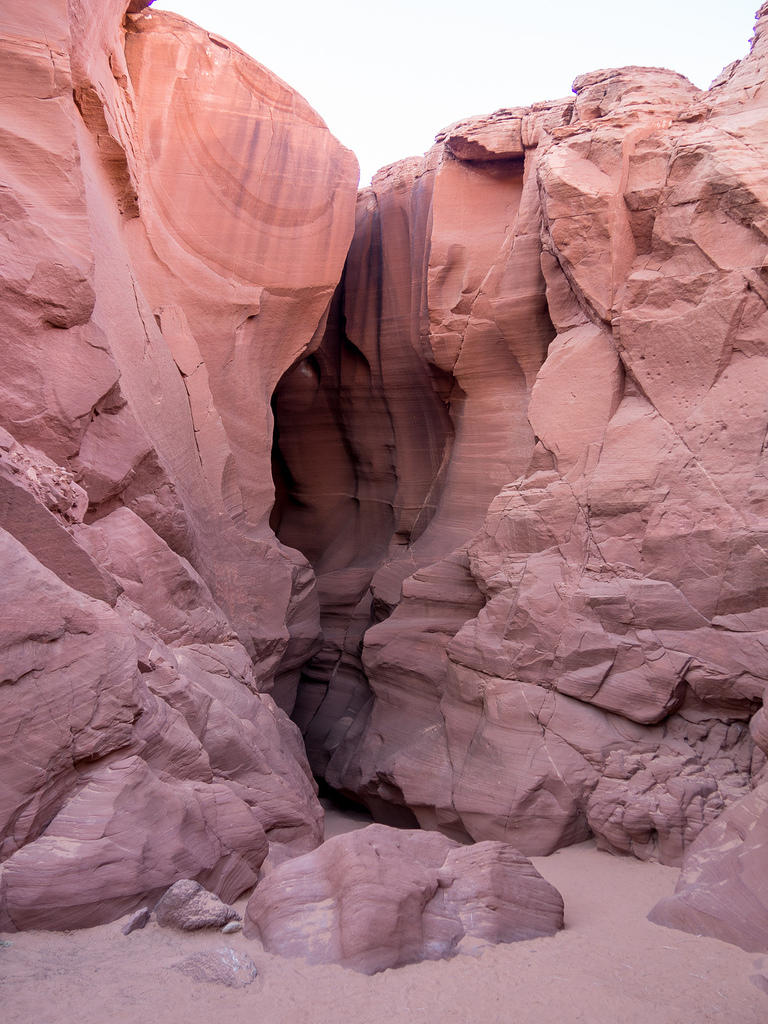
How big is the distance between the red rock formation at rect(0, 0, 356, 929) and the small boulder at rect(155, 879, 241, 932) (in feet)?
0.68

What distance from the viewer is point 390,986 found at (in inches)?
144

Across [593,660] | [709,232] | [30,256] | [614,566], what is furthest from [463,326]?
[30,256]

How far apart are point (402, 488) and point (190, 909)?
8185 mm

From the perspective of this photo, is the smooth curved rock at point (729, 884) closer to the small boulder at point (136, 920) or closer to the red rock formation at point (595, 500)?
the red rock formation at point (595, 500)

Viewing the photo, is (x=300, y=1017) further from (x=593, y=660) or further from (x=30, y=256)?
(x=30, y=256)

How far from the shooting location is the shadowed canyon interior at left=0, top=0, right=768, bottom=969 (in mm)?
4758

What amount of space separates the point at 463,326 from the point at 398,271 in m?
1.87

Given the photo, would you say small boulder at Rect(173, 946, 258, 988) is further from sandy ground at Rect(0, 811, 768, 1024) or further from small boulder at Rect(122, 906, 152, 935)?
small boulder at Rect(122, 906, 152, 935)

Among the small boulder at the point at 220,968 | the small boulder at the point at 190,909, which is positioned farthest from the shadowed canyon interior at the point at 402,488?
the small boulder at the point at 220,968

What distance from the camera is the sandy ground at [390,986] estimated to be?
331 cm

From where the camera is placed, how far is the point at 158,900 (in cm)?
424

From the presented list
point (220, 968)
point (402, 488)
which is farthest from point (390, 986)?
point (402, 488)

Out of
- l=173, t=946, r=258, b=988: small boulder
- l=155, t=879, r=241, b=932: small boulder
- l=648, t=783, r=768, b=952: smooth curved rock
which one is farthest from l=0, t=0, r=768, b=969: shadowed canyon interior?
l=173, t=946, r=258, b=988: small boulder

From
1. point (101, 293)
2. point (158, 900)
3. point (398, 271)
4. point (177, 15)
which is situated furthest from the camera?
point (398, 271)
